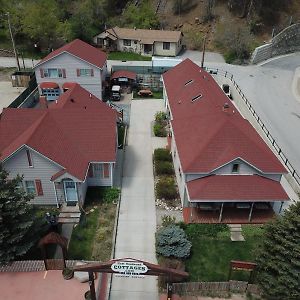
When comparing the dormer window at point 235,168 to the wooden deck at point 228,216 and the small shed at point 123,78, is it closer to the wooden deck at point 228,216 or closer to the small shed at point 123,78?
the wooden deck at point 228,216

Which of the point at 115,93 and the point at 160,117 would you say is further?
the point at 115,93

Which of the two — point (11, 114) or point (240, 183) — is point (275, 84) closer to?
point (240, 183)

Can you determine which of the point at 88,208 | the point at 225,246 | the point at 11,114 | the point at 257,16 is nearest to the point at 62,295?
the point at 88,208

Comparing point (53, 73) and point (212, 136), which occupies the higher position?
point (212, 136)

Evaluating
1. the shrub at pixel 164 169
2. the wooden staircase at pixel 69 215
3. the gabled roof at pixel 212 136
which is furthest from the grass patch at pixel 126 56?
the wooden staircase at pixel 69 215

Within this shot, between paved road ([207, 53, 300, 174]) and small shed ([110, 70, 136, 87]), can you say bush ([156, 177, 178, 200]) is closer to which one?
paved road ([207, 53, 300, 174])

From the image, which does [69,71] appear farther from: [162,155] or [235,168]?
[235,168]

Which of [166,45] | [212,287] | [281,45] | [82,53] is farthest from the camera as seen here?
[281,45]

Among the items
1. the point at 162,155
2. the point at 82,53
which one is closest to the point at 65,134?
the point at 162,155
